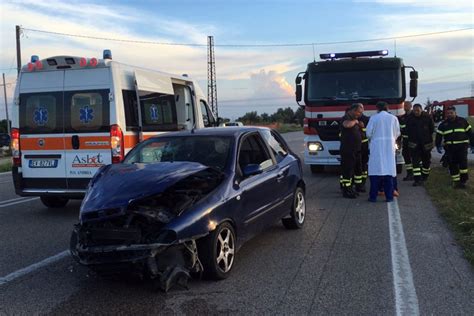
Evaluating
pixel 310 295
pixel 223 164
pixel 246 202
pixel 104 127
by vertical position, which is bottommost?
pixel 310 295

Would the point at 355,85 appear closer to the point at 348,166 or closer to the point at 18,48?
the point at 348,166

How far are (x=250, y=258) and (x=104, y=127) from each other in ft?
12.3

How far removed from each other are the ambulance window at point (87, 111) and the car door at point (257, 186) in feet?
9.70

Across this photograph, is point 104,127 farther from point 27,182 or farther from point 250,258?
point 250,258

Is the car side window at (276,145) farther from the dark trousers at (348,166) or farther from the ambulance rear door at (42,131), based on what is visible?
the ambulance rear door at (42,131)

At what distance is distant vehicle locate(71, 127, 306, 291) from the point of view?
4.38 metres

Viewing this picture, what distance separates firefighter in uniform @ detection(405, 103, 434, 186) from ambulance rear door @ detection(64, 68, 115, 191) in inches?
267

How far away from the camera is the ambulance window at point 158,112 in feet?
29.6

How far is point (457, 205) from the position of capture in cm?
836

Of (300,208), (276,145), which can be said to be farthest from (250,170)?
(300,208)

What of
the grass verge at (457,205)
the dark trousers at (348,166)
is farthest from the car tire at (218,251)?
the dark trousers at (348,166)

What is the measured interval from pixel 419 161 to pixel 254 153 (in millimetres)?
6425

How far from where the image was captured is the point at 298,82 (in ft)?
41.7

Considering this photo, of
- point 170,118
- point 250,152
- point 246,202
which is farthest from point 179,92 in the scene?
point 246,202
